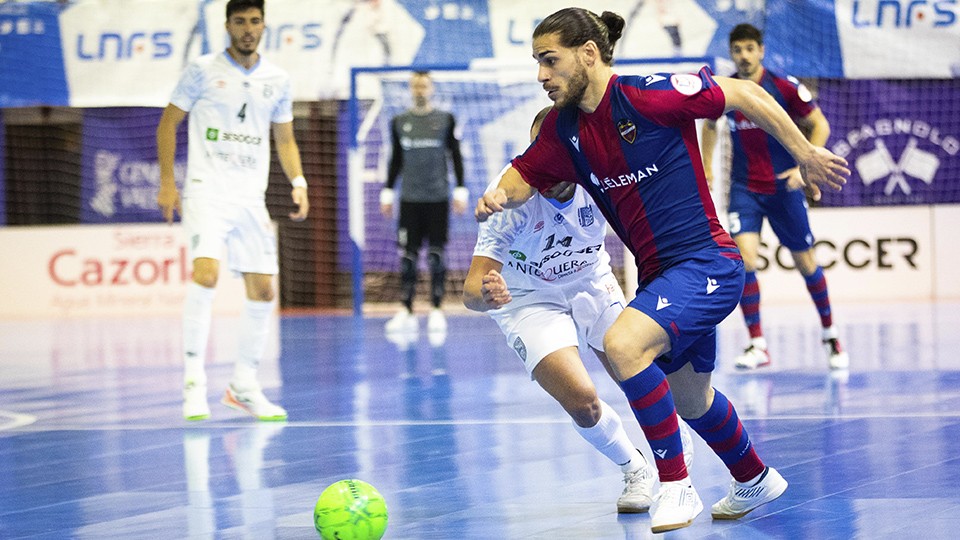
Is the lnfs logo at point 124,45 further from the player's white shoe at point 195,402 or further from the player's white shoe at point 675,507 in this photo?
the player's white shoe at point 675,507

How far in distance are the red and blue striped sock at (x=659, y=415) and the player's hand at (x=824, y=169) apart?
789 mm

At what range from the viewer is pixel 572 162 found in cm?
462

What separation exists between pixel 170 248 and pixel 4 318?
224 cm

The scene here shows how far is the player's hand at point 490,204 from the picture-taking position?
4461mm

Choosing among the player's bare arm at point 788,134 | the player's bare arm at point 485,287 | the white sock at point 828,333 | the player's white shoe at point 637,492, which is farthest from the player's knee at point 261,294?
the white sock at point 828,333

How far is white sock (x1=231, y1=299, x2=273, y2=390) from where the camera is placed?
752 centimetres

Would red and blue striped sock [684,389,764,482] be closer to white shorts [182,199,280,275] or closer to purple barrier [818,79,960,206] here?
white shorts [182,199,280,275]

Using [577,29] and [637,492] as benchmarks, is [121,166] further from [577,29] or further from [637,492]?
[577,29]

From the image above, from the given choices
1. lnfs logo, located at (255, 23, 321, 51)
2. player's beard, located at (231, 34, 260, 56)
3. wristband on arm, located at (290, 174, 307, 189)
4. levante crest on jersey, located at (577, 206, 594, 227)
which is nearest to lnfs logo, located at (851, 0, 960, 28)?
lnfs logo, located at (255, 23, 321, 51)

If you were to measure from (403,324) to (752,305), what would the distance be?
501cm

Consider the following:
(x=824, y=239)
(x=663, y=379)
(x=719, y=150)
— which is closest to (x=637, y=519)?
(x=663, y=379)

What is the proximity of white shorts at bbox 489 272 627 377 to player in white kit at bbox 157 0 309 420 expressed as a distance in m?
2.54

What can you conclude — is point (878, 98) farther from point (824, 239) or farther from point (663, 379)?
point (663, 379)

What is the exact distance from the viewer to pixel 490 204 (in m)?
4.46
